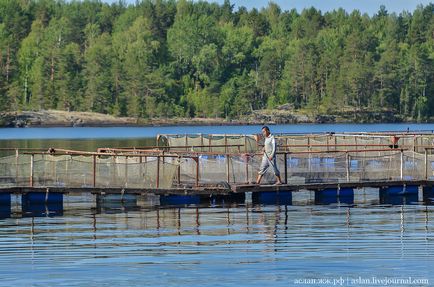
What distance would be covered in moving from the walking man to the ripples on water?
A: 3.77 ft

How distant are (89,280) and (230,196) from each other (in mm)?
16818

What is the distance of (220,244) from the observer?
32.3 meters

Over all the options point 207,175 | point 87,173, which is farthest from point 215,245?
point 207,175

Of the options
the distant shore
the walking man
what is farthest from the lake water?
the distant shore

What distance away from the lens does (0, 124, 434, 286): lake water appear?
89.8 ft

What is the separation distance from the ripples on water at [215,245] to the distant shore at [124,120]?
138 meters

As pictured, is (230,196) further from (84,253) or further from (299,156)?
(84,253)

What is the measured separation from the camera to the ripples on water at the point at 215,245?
27625 millimetres

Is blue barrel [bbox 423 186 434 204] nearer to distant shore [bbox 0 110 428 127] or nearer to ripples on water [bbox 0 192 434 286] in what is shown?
ripples on water [bbox 0 192 434 286]

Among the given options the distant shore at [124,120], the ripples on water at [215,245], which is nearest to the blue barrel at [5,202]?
the ripples on water at [215,245]

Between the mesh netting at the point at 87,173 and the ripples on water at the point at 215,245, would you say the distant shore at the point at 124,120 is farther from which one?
the ripples on water at the point at 215,245

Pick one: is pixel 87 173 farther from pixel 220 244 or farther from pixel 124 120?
pixel 124 120

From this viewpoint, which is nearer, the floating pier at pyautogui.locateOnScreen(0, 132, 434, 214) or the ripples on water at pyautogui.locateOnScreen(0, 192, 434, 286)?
the ripples on water at pyautogui.locateOnScreen(0, 192, 434, 286)

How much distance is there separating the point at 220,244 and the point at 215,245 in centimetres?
23
